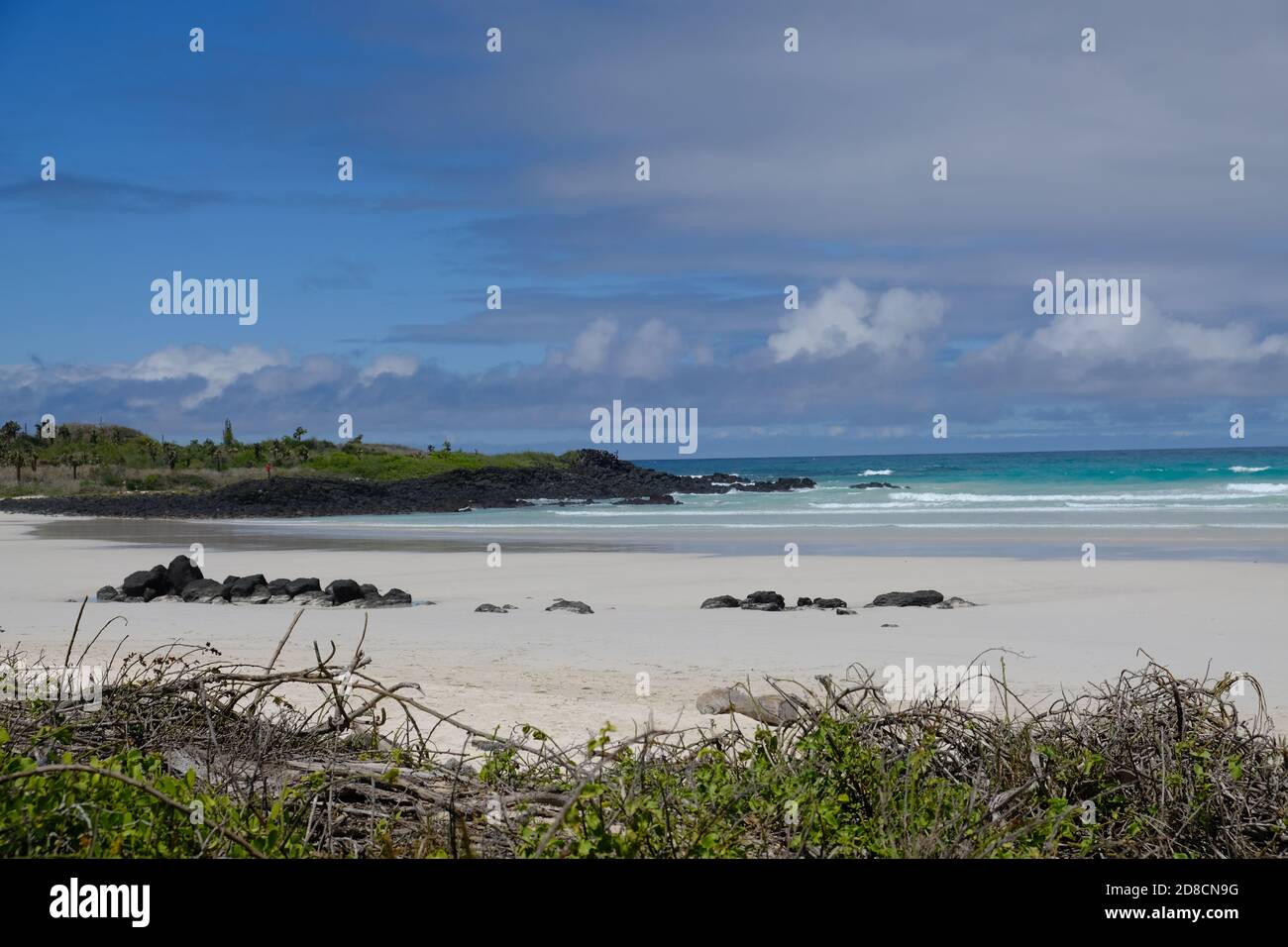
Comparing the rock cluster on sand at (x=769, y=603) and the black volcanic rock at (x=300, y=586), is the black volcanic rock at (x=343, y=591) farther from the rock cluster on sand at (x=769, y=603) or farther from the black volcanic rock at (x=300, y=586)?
the rock cluster on sand at (x=769, y=603)

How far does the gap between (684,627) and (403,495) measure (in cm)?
4611

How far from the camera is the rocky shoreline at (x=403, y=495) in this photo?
173ft

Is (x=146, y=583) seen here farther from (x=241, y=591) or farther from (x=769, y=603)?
(x=769, y=603)

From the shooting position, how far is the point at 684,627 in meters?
14.4

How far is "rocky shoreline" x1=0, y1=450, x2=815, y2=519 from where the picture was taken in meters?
52.7

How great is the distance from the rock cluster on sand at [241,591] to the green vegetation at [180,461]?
5574cm

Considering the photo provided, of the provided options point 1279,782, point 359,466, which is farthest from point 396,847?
point 359,466

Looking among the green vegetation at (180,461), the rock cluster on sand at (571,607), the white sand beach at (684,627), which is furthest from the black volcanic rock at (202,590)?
the green vegetation at (180,461)

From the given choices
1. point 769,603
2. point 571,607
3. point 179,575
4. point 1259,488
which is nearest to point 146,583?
point 179,575

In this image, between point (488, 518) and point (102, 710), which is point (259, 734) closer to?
point (102, 710)

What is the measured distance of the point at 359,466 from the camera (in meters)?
A: 79.2

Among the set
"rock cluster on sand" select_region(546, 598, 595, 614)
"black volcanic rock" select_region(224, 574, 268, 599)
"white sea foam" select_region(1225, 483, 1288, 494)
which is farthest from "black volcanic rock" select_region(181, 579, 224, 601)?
"white sea foam" select_region(1225, 483, 1288, 494)

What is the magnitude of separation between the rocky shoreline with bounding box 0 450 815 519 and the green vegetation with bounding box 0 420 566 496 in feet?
24.9
